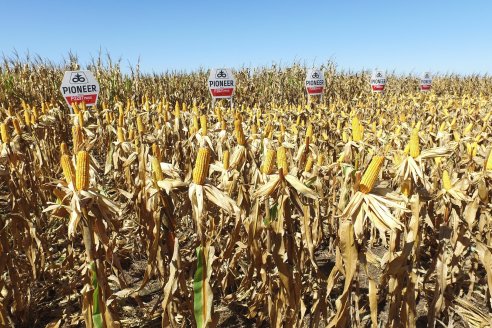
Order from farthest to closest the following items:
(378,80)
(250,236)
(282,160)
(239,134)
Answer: (378,80) < (239,134) < (250,236) < (282,160)

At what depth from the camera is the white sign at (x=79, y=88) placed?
6422mm

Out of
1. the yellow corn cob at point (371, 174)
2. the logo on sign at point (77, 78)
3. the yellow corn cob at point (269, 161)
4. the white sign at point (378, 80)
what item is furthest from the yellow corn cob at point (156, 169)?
the white sign at point (378, 80)

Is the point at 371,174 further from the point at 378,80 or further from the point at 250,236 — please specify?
the point at 378,80

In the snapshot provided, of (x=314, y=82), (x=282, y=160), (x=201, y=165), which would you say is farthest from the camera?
(x=314, y=82)

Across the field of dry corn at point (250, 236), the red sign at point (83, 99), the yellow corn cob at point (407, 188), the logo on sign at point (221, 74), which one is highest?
the logo on sign at point (221, 74)

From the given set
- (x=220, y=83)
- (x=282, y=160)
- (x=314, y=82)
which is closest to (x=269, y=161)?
(x=282, y=160)

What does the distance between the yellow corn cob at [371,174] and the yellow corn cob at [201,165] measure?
752 millimetres

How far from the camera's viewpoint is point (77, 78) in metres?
6.56

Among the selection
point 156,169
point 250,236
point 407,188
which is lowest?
point 250,236

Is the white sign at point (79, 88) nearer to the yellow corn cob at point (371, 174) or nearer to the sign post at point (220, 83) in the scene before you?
the sign post at point (220, 83)

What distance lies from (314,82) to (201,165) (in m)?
9.39

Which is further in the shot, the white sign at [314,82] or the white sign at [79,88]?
the white sign at [314,82]

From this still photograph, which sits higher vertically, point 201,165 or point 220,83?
point 220,83

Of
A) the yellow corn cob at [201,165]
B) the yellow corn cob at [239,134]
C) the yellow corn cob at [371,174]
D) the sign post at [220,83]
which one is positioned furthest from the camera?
the sign post at [220,83]
